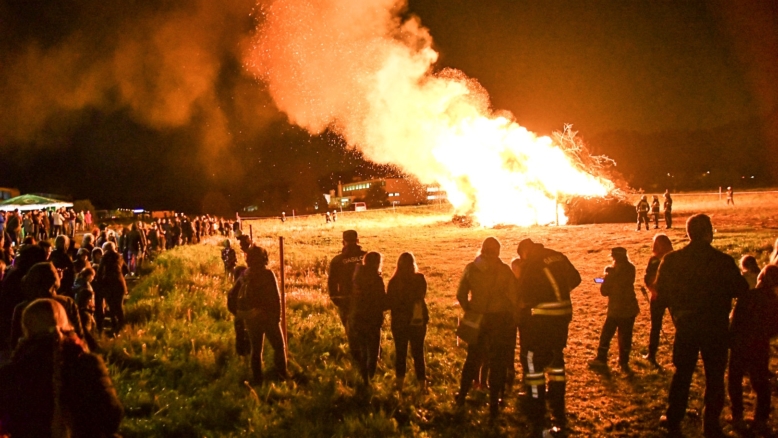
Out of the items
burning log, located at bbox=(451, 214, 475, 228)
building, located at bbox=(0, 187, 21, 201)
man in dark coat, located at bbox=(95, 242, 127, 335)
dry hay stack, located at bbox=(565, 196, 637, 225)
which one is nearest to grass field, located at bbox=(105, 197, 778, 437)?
man in dark coat, located at bbox=(95, 242, 127, 335)

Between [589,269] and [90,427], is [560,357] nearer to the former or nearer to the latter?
[90,427]

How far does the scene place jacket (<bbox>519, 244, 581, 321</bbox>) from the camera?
527 cm

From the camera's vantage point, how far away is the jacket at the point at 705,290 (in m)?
4.69

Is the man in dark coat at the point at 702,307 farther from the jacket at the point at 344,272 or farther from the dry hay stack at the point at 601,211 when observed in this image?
the dry hay stack at the point at 601,211

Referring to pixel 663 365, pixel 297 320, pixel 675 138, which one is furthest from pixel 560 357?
pixel 675 138

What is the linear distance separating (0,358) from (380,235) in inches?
1009

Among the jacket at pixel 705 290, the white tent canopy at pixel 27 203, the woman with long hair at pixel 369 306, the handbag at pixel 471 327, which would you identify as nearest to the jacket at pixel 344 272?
the woman with long hair at pixel 369 306

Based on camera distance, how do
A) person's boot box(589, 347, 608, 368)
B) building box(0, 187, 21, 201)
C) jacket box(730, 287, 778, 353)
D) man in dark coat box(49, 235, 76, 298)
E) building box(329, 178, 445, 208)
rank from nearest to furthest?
jacket box(730, 287, 778, 353)
person's boot box(589, 347, 608, 368)
man in dark coat box(49, 235, 76, 298)
building box(0, 187, 21, 201)
building box(329, 178, 445, 208)

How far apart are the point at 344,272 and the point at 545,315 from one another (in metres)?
2.73

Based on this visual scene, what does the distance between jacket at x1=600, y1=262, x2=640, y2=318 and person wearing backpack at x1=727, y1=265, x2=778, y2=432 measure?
1.70 m

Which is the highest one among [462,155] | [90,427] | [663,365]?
[462,155]

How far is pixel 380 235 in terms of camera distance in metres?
31.3

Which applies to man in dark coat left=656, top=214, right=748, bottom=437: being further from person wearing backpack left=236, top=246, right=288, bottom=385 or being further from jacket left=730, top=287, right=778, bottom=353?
person wearing backpack left=236, top=246, right=288, bottom=385

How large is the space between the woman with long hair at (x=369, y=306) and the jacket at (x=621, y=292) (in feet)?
9.98
